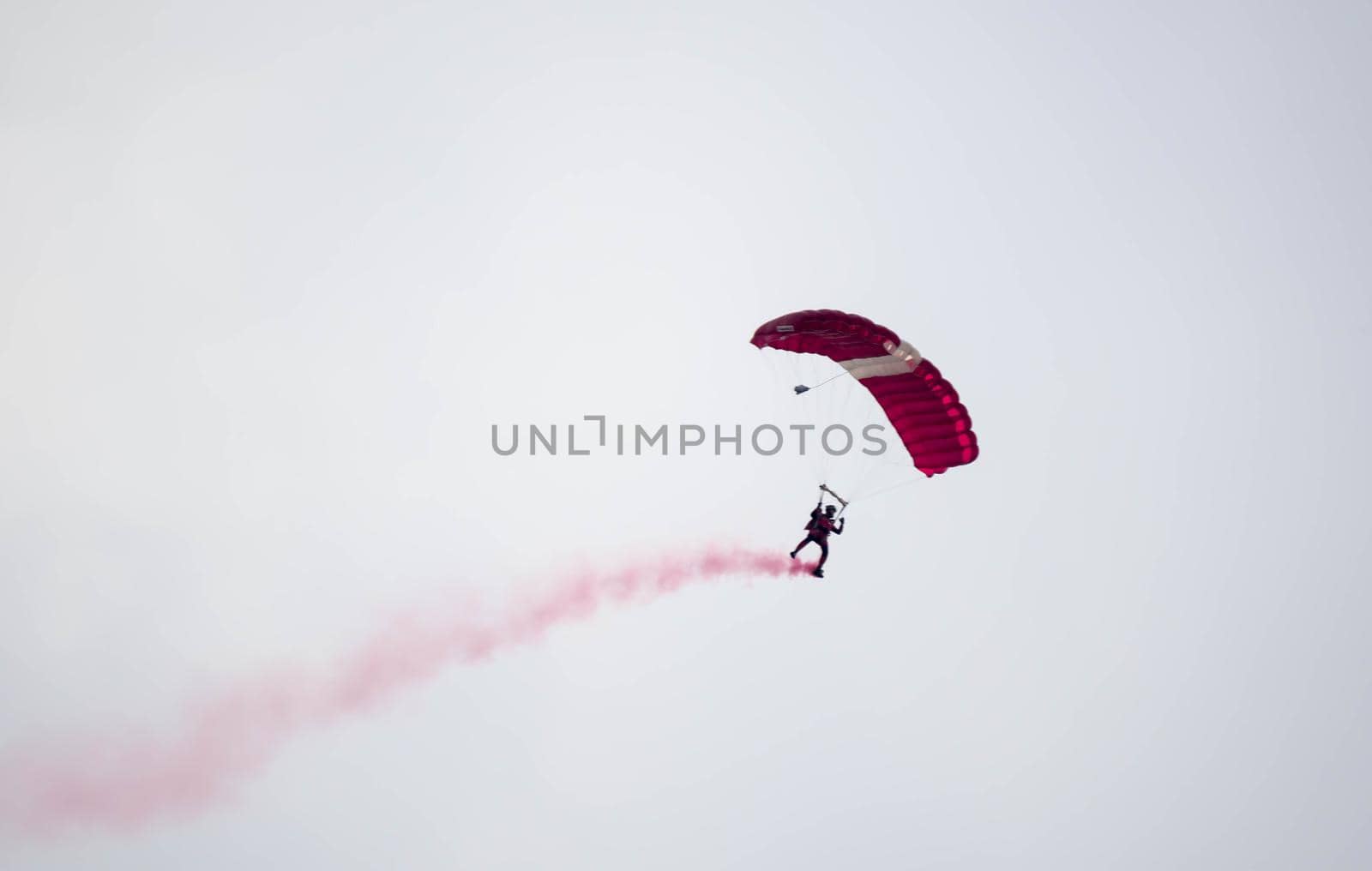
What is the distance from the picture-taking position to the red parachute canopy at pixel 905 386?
20.4 m

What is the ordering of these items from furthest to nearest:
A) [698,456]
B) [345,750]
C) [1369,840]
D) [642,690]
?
[698,456] → [642,690] → [1369,840] → [345,750]

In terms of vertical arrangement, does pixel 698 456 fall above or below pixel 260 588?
above

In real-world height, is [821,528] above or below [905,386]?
below

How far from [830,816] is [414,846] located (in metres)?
24.0

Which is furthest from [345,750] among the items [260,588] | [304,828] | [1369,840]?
[1369,840]

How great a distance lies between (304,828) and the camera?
56625 mm

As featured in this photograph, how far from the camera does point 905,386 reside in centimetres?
2150

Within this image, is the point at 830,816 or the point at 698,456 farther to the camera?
the point at 698,456

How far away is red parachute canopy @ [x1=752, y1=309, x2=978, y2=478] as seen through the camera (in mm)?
20359

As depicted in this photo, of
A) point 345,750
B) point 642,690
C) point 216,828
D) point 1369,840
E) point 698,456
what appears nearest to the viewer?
point 216,828

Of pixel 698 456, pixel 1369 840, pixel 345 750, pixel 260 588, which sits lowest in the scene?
pixel 1369 840

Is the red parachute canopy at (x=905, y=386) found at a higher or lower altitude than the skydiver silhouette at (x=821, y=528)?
higher

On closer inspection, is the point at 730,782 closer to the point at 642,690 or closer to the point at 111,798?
the point at 642,690

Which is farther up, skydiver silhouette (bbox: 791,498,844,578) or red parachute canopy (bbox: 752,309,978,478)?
red parachute canopy (bbox: 752,309,978,478)
